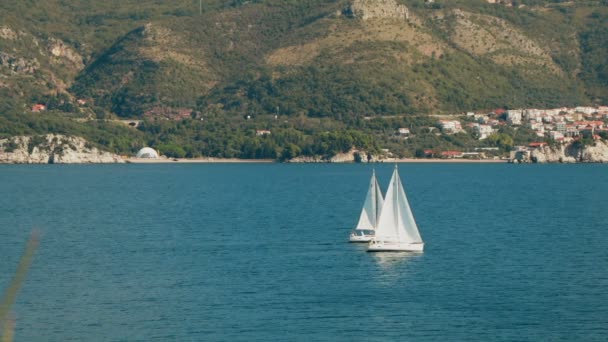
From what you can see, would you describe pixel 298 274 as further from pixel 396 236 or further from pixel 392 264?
pixel 396 236

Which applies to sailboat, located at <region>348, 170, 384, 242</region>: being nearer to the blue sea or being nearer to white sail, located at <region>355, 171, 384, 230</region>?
white sail, located at <region>355, 171, 384, 230</region>

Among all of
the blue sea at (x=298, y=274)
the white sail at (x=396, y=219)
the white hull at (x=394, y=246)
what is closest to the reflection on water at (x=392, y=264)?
the blue sea at (x=298, y=274)

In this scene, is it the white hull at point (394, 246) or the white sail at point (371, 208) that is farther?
the white sail at point (371, 208)

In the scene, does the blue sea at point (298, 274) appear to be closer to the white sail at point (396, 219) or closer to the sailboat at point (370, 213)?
the white sail at point (396, 219)

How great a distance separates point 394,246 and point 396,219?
2.04 metres

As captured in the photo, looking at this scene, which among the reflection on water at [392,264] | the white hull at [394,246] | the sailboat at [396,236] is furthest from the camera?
the white hull at [394,246]

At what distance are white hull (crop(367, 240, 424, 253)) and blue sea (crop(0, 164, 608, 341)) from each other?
0.56 m

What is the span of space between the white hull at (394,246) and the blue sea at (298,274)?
22.1 inches

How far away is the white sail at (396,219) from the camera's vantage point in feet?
226

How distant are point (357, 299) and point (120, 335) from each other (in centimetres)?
1286

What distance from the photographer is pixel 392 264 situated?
65.9 metres

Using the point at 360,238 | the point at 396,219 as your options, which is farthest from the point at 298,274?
the point at 360,238

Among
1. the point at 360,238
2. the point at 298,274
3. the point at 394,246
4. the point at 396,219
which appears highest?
the point at 396,219

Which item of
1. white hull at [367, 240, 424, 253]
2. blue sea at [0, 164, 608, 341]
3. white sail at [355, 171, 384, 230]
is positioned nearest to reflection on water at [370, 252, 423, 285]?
blue sea at [0, 164, 608, 341]
